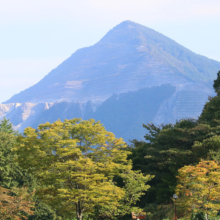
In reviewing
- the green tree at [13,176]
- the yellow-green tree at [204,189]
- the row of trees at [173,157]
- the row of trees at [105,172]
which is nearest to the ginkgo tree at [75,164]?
the row of trees at [105,172]

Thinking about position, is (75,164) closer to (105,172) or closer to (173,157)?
(105,172)

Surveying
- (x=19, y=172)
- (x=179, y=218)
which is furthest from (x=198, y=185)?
(x=19, y=172)

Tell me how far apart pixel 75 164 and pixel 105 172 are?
399 centimetres

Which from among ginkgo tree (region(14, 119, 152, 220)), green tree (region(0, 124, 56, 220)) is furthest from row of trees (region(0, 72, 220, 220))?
green tree (region(0, 124, 56, 220))

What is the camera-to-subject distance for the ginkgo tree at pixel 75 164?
23.0 meters

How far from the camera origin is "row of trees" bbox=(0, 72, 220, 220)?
20656mm

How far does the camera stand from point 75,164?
23.0 m

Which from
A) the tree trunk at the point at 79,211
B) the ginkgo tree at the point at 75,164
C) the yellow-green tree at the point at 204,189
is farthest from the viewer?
the tree trunk at the point at 79,211

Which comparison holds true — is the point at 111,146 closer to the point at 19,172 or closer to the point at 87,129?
the point at 87,129

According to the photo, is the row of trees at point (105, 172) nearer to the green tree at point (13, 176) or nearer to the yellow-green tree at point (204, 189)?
the yellow-green tree at point (204, 189)

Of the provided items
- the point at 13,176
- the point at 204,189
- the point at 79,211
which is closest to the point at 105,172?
the point at 79,211

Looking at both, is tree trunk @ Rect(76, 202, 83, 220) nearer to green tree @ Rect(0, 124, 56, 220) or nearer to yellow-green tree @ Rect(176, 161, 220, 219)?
yellow-green tree @ Rect(176, 161, 220, 219)

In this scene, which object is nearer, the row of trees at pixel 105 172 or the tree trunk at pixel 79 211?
the row of trees at pixel 105 172

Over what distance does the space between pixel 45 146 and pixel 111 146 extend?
537 cm
